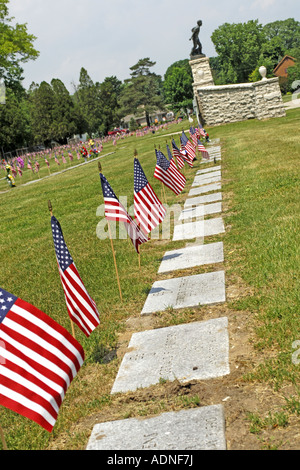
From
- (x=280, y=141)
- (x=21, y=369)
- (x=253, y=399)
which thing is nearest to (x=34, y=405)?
(x=21, y=369)

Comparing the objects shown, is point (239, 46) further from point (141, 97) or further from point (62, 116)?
point (62, 116)

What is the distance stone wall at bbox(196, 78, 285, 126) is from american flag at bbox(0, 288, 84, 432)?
24.8 meters

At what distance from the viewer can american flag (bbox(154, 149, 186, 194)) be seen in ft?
32.6

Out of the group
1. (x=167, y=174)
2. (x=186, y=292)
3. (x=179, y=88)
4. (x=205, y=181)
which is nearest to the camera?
(x=186, y=292)

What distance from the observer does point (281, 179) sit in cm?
1010

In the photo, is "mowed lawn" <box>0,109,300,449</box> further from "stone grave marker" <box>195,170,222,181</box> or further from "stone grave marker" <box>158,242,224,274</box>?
"stone grave marker" <box>195,170,222,181</box>

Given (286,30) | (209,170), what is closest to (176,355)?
(209,170)

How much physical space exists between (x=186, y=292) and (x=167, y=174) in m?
5.10

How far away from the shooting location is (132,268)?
721 cm

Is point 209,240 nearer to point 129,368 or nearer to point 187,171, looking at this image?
point 129,368

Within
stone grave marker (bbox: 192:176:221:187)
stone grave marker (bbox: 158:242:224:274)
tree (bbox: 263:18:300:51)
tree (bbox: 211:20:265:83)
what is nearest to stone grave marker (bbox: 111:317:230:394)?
stone grave marker (bbox: 158:242:224:274)

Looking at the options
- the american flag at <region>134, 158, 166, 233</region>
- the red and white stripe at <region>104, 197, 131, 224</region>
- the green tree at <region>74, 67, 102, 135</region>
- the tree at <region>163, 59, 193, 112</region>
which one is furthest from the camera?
the tree at <region>163, 59, 193, 112</region>

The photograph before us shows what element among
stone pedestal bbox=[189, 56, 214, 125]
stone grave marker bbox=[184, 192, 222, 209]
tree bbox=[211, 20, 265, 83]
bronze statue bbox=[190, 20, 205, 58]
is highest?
tree bbox=[211, 20, 265, 83]

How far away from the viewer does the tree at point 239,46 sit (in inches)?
3376
